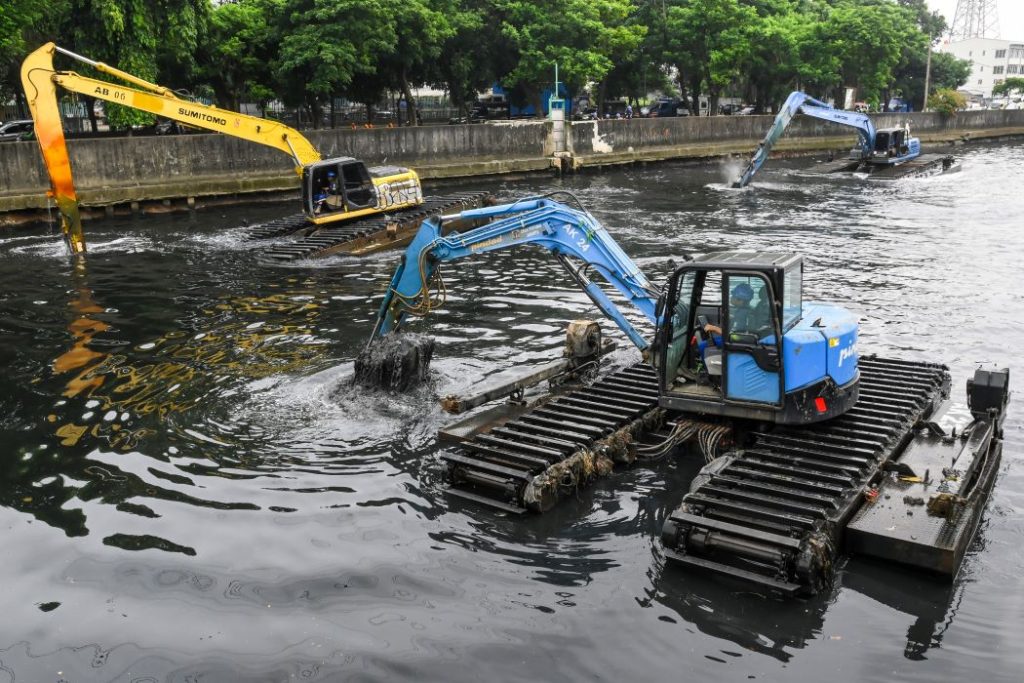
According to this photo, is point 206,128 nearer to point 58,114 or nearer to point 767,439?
point 58,114

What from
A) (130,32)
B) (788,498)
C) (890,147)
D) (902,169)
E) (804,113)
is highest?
(130,32)

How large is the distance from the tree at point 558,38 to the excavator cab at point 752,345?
38.8 meters

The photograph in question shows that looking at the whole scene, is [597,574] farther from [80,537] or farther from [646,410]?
[80,537]

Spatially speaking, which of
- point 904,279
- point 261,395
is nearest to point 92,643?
point 261,395

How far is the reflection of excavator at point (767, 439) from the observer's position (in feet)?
27.2

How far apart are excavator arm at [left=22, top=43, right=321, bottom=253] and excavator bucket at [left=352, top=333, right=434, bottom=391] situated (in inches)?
536

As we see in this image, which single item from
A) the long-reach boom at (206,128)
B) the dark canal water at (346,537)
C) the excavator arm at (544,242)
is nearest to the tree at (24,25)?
the long-reach boom at (206,128)

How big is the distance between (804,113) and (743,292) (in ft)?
111

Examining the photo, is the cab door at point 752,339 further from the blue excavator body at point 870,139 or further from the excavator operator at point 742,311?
the blue excavator body at point 870,139

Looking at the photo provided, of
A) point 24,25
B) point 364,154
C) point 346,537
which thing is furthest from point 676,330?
point 24,25

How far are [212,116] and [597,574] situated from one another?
20791 millimetres

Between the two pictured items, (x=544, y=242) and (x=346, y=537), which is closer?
(x=346, y=537)

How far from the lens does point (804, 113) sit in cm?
4016

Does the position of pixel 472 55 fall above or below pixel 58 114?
above
